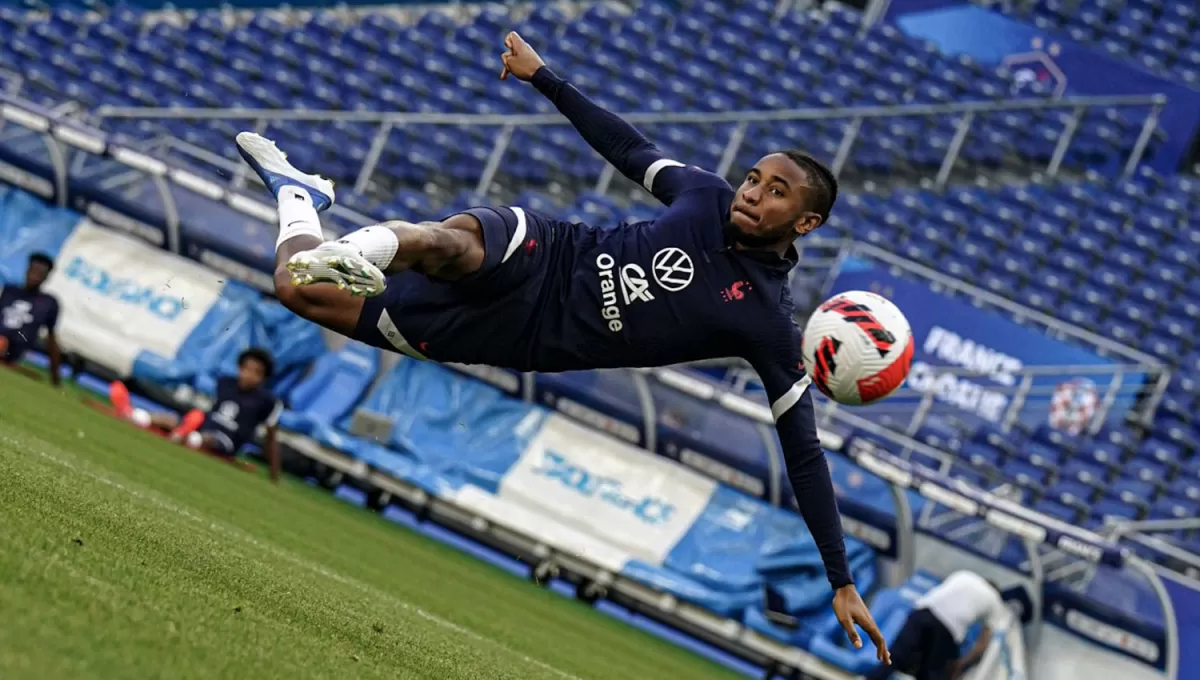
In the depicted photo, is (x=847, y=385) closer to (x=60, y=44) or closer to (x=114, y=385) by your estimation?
(x=114, y=385)

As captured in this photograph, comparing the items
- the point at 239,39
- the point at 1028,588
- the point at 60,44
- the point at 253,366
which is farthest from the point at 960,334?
the point at 60,44

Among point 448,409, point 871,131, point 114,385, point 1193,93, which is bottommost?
point 114,385

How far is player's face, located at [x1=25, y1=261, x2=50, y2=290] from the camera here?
14430 millimetres

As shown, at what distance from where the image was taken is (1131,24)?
2430cm

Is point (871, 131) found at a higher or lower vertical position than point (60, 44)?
higher

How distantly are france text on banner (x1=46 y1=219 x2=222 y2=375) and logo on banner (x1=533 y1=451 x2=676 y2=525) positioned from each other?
3.59 m

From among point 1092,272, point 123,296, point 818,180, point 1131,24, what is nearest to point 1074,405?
point 1092,272

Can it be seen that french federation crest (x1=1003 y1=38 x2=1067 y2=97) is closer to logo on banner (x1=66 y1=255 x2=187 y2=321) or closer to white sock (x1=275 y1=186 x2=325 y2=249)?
logo on banner (x1=66 y1=255 x2=187 y2=321)

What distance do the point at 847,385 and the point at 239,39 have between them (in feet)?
57.0

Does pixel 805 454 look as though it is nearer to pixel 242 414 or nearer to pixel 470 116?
pixel 242 414

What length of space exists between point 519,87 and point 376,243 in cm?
1616

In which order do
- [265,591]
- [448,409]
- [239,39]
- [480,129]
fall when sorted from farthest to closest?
[239,39]
[480,129]
[448,409]
[265,591]

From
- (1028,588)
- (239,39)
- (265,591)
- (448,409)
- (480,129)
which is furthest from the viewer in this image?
(239,39)

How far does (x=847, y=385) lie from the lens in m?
6.90
